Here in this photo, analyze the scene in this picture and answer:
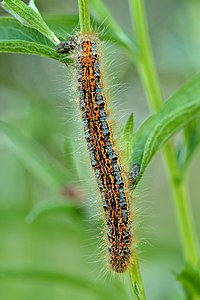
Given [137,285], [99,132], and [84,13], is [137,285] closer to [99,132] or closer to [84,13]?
[99,132]

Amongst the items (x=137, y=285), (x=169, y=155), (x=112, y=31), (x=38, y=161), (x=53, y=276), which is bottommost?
(x=137, y=285)

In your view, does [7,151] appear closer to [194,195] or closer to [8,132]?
[8,132]

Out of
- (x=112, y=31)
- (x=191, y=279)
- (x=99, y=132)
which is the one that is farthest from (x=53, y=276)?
(x=112, y=31)

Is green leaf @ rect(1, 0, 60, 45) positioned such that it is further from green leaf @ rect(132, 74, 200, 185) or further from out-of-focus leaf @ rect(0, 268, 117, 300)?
out-of-focus leaf @ rect(0, 268, 117, 300)

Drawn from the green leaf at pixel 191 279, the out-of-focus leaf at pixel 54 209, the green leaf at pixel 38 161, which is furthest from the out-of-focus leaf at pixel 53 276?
the green leaf at pixel 191 279

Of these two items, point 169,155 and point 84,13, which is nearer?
point 84,13

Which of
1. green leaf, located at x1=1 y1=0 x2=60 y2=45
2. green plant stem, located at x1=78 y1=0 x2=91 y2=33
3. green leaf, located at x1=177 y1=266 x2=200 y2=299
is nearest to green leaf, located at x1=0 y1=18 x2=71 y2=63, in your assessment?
green leaf, located at x1=1 y1=0 x2=60 y2=45

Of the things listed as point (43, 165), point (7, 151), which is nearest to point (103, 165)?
point (43, 165)

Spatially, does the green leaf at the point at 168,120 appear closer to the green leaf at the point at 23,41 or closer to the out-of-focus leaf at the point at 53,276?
the green leaf at the point at 23,41
